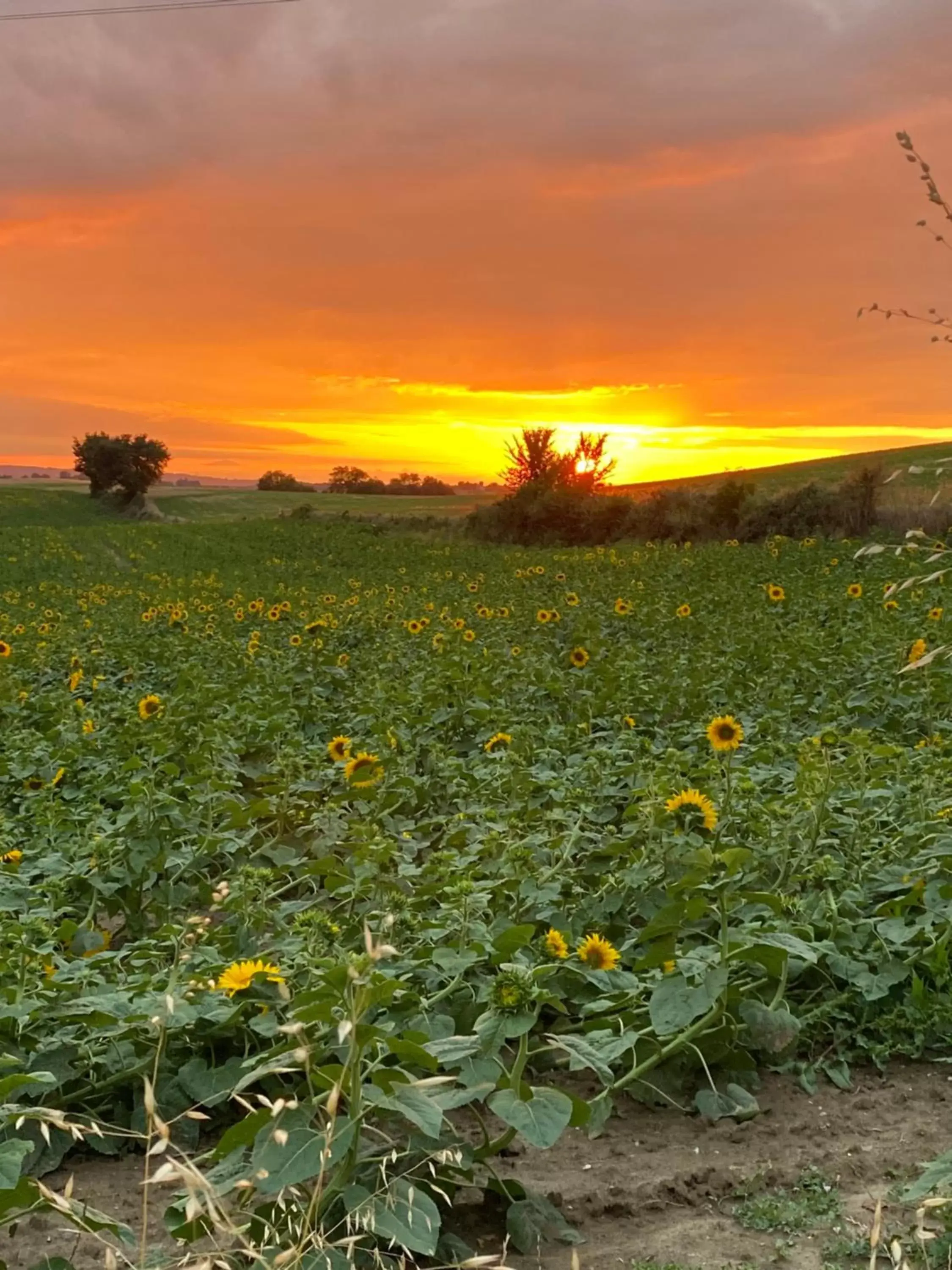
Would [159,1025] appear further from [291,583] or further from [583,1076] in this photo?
[291,583]

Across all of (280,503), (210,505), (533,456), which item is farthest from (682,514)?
(280,503)

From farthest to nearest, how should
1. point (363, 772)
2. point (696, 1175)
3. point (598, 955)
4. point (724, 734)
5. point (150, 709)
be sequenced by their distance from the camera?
point (150, 709), point (363, 772), point (724, 734), point (598, 955), point (696, 1175)

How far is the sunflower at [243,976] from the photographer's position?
271cm

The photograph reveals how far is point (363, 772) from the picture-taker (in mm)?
4867

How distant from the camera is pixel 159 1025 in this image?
2.09m

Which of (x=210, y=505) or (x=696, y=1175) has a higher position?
(x=210, y=505)

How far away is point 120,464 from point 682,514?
39.2 metres

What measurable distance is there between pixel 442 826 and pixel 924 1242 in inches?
131

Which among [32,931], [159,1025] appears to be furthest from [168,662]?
[159,1025]

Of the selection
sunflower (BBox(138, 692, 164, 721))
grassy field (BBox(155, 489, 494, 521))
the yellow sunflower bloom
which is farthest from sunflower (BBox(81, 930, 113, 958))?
grassy field (BBox(155, 489, 494, 521))

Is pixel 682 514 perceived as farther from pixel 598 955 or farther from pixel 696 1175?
pixel 696 1175

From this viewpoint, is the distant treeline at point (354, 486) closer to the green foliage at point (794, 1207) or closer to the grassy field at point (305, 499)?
the grassy field at point (305, 499)

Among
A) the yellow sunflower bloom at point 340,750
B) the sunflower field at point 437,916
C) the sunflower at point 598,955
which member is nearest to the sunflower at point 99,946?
the sunflower field at point 437,916

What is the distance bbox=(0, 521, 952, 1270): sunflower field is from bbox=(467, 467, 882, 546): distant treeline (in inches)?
639
